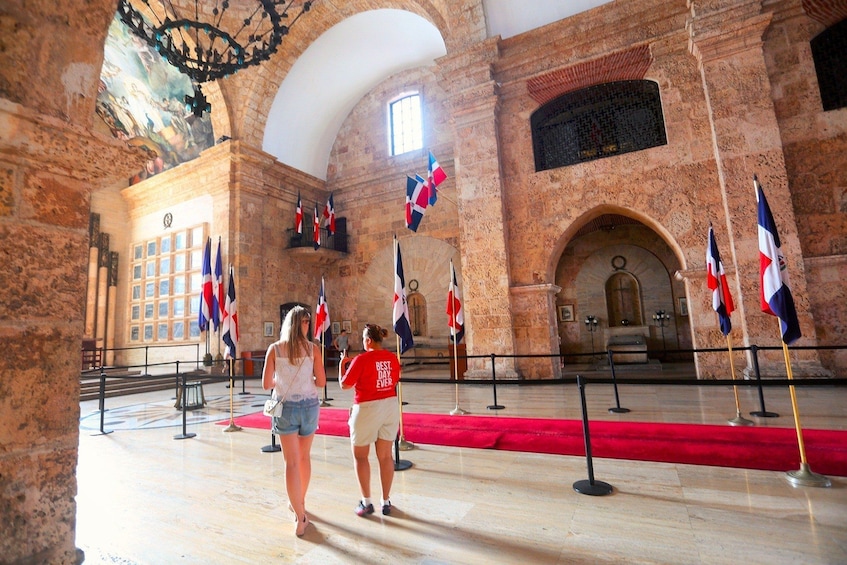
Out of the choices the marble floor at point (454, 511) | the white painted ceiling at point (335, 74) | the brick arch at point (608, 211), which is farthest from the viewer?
the white painted ceiling at point (335, 74)

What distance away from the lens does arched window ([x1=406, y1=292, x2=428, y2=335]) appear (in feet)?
48.0

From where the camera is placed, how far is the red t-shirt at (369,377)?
3117mm

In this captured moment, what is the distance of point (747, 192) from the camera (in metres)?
8.08

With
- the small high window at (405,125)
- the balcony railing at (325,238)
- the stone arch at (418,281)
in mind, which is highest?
the small high window at (405,125)

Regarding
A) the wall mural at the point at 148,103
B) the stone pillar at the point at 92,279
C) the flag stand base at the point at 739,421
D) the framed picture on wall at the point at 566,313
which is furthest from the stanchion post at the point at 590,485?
the stone pillar at the point at 92,279

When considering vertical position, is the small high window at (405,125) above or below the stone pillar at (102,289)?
above

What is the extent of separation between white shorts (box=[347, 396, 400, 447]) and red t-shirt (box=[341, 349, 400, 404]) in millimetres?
52

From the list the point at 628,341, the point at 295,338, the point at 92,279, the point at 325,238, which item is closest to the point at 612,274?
the point at 628,341

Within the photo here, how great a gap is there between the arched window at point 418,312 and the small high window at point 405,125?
5554mm

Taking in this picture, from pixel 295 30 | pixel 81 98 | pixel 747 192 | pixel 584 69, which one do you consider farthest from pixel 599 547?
pixel 295 30

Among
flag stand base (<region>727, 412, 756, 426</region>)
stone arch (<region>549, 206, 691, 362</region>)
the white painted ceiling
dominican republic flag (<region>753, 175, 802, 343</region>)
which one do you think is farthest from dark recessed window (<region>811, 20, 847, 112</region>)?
the white painted ceiling

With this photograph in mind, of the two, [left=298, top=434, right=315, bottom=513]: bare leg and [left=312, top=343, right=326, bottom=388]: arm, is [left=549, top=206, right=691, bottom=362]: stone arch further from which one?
[left=298, top=434, right=315, bottom=513]: bare leg

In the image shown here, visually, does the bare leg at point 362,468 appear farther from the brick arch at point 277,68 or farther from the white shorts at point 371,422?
the brick arch at point 277,68

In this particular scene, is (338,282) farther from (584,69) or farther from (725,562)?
(725,562)
